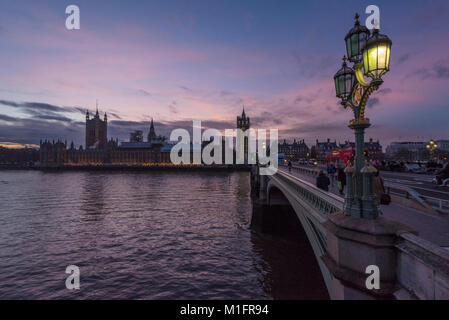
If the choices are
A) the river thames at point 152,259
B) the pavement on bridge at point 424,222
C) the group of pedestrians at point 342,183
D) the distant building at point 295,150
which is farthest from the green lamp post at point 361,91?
the distant building at point 295,150

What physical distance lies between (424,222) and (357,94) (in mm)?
4774

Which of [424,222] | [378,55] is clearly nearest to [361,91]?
[378,55]

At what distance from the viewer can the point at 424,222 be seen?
24.2 feet

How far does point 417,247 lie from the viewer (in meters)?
3.51

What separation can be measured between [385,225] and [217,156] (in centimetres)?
16480

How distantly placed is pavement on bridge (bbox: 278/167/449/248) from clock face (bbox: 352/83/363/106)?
9.88 ft

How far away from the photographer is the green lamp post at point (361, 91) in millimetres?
4641

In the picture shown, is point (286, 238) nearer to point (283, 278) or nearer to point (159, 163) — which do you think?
point (283, 278)

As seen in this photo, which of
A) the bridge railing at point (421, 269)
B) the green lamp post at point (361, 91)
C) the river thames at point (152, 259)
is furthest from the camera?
the river thames at point (152, 259)

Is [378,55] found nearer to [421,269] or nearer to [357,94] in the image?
[357,94]

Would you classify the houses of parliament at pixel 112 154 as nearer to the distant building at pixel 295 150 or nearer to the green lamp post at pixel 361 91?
the distant building at pixel 295 150

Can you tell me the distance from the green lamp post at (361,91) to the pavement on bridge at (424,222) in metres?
1.84
